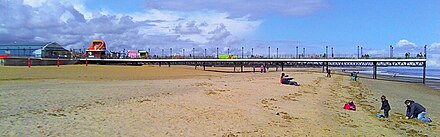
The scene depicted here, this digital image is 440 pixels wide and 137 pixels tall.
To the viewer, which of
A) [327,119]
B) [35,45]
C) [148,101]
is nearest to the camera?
[327,119]

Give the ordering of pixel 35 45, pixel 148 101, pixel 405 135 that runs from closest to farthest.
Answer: pixel 405 135 → pixel 148 101 → pixel 35 45

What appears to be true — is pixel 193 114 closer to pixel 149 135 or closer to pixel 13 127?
pixel 149 135

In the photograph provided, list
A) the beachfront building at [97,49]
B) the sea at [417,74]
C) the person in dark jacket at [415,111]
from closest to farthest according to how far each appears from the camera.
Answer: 1. the person in dark jacket at [415,111]
2. the sea at [417,74]
3. the beachfront building at [97,49]

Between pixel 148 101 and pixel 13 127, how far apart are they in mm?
5946

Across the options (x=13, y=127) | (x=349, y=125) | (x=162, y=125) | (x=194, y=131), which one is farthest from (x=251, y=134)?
(x=13, y=127)

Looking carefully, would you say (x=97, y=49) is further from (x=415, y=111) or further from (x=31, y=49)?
(x=415, y=111)

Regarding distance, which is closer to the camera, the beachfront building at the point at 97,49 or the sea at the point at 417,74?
the sea at the point at 417,74

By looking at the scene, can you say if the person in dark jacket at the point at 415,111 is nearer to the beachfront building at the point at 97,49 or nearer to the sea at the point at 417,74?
the sea at the point at 417,74

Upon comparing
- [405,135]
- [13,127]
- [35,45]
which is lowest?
[405,135]

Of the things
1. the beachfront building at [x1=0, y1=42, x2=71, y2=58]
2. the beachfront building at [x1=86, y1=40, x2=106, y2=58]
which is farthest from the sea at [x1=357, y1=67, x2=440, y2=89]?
the beachfront building at [x1=0, y1=42, x2=71, y2=58]

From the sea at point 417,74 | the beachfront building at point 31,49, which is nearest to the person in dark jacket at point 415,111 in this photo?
the sea at point 417,74

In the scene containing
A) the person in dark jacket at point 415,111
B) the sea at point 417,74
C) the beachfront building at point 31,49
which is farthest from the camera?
the beachfront building at point 31,49

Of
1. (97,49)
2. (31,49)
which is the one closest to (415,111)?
(97,49)

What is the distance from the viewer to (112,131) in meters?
8.16
